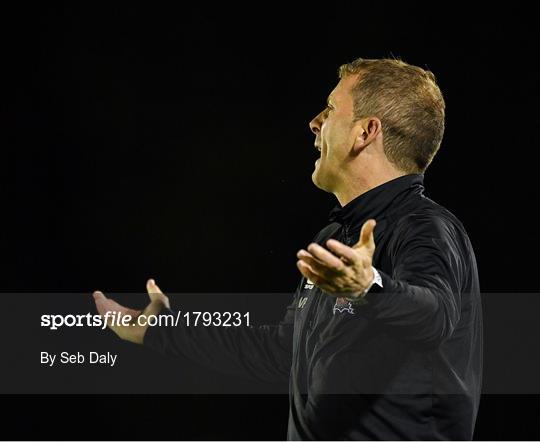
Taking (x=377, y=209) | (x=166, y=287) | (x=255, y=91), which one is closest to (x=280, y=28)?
(x=255, y=91)

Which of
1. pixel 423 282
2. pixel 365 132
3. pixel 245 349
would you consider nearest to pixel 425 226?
pixel 423 282

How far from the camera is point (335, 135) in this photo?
1342 millimetres

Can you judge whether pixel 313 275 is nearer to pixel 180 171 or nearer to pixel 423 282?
pixel 423 282

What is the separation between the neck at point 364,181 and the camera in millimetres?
1281

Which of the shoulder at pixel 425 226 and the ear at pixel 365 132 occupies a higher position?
the ear at pixel 365 132

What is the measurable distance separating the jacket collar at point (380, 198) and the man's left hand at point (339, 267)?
35 centimetres

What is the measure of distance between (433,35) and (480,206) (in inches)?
18.8

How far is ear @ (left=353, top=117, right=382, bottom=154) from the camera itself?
130cm

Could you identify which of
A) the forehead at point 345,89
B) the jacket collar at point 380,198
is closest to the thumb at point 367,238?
the jacket collar at point 380,198

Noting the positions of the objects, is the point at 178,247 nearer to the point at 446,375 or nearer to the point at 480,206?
the point at 480,206

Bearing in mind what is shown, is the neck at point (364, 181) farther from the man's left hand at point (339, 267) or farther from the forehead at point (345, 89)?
the man's left hand at point (339, 267)

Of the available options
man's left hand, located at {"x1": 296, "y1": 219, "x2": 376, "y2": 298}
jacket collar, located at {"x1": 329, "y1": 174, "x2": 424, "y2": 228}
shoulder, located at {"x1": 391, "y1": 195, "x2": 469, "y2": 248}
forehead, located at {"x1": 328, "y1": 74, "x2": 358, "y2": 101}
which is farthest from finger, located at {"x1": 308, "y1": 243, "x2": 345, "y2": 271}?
forehead, located at {"x1": 328, "y1": 74, "x2": 358, "y2": 101}

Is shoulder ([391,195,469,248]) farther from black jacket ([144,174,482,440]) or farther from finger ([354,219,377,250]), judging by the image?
finger ([354,219,377,250])

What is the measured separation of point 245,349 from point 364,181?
0.39 meters
